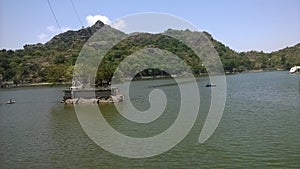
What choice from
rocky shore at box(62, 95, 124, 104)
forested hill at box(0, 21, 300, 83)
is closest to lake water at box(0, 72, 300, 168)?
rocky shore at box(62, 95, 124, 104)

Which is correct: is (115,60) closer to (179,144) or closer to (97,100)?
(97,100)

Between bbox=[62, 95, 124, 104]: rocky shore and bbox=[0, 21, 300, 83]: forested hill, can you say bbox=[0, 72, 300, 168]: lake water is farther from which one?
bbox=[0, 21, 300, 83]: forested hill

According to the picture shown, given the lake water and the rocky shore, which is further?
the rocky shore

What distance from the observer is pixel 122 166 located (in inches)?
591

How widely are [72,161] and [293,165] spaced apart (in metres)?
8.63

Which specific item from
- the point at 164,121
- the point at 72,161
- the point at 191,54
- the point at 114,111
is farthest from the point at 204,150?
the point at 191,54

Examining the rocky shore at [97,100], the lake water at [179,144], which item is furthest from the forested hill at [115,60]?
the lake water at [179,144]

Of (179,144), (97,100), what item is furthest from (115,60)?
(179,144)

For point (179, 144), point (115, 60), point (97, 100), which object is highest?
point (115, 60)

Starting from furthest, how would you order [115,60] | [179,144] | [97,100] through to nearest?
[115,60] → [97,100] → [179,144]

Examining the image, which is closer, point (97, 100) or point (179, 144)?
point (179, 144)

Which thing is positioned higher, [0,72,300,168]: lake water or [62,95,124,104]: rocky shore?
[62,95,124,104]: rocky shore

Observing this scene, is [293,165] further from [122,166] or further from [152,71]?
[152,71]

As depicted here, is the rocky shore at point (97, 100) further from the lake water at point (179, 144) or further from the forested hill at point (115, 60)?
the forested hill at point (115, 60)
